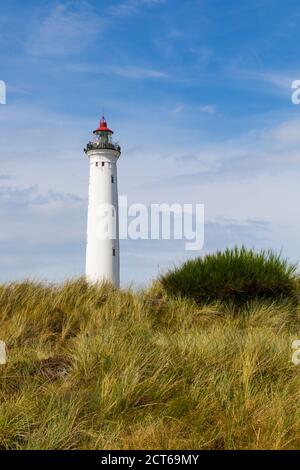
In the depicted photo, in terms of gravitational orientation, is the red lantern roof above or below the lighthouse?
above

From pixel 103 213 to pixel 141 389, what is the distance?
2370 centimetres

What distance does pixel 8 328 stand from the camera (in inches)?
418

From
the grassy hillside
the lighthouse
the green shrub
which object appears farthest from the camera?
the lighthouse

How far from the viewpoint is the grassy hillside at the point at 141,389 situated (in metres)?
5.88

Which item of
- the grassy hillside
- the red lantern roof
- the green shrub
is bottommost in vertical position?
the grassy hillside

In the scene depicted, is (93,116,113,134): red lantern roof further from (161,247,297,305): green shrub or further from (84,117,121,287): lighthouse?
(161,247,297,305): green shrub

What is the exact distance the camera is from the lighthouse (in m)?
29.9

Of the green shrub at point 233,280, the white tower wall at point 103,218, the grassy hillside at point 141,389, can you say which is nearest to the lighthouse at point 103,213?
the white tower wall at point 103,218

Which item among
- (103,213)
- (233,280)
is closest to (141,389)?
(233,280)

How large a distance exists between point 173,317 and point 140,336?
3763 millimetres

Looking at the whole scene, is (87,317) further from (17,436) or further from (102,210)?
(102,210)

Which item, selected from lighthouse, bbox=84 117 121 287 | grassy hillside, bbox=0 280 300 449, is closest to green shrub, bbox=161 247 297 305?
grassy hillside, bbox=0 280 300 449

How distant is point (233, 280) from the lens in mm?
13336

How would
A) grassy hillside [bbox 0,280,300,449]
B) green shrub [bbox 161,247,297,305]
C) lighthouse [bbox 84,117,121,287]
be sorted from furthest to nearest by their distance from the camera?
lighthouse [bbox 84,117,121,287] → green shrub [bbox 161,247,297,305] → grassy hillside [bbox 0,280,300,449]
